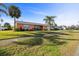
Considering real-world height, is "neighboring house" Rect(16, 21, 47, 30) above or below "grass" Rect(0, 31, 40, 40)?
above

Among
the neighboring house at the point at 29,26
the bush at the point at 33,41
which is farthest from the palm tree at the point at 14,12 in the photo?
the bush at the point at 33,41

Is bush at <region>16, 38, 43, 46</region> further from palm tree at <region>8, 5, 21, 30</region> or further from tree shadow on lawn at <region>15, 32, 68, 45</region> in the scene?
palm tree at <region>8, 5, 21, 30</region>

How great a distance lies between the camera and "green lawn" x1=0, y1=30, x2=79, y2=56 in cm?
181

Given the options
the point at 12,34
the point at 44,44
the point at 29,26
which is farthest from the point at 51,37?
the point at 12,34

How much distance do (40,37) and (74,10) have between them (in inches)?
15.8

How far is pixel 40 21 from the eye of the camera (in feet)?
6.04

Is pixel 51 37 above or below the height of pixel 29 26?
below

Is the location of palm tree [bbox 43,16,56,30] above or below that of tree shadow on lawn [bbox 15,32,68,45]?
above

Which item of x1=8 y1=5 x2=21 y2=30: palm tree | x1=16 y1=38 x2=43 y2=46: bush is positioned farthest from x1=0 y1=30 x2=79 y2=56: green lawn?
x1=8 y1=5 x2=21 y2=30: palm tree

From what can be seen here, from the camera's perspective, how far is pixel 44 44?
5.97 feet

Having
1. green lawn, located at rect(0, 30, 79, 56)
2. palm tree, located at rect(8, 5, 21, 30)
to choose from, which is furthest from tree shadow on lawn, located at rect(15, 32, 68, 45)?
palm tree, located at rect(8, 5, 21, 30)

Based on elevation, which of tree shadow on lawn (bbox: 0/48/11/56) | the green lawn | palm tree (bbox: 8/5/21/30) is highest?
palm tree (bbox: 8/5/21/30)

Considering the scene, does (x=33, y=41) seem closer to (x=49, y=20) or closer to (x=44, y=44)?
(x=44, y=44)

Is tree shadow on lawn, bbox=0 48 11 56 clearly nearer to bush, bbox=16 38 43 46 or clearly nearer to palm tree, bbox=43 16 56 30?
bush, bbox=16 38 43 46
